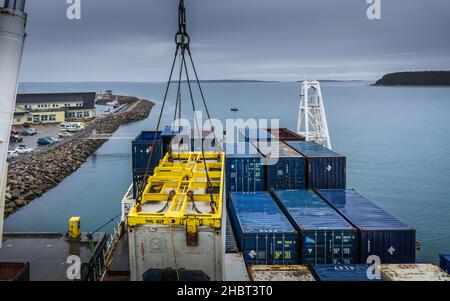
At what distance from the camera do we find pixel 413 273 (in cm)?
1222

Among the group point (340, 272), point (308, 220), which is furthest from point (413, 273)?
point (308, 220)

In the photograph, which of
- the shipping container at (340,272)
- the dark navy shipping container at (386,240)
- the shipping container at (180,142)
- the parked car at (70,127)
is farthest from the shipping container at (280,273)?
the parked car at (70,127)

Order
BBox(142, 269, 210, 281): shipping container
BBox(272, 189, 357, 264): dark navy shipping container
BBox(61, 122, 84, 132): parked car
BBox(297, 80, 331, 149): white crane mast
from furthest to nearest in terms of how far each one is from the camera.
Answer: BBox(61, 122, 84, 132): parked car → BBox(297, 80, 331, 149): white crane mast → BBox(272, 189, 357, 264): dark navy shipping container → BBox(142, 269, 210, 281): shipping container

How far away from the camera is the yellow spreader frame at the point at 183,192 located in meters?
7.99

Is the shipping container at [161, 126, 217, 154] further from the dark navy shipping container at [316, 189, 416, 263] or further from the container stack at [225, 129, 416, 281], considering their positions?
the dark navy shipping container at [316, 189, 416, 263]

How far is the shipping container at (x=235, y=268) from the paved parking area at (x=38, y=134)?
141ft

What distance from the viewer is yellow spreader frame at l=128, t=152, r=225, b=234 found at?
7992 mm

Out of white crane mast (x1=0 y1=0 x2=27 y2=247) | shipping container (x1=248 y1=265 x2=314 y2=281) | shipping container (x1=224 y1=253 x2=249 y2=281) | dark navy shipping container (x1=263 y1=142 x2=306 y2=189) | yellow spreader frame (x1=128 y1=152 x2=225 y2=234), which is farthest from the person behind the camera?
dark navy shipping container (x1=263 y1=142 x2=306 y2=189)

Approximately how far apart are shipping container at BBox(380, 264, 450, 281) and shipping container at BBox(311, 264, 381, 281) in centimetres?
48

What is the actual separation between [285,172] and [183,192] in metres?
11.4

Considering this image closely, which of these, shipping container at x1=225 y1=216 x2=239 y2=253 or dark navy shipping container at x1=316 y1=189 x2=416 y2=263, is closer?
dark navy shipping container at x1=316 y1=189 x2=416 y2=263

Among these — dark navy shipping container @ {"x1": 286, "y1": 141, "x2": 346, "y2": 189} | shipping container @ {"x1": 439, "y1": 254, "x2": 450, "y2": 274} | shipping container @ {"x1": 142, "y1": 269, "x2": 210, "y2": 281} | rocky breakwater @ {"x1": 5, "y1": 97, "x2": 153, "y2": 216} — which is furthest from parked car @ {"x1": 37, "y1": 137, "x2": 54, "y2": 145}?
shipping container @ {"x1": 142, "y1": 269, "x2": 210, "y2": 281}

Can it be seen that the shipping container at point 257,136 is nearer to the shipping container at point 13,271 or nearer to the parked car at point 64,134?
the shipping container at point 13,271

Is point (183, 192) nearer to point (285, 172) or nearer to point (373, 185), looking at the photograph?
point (285, 172)
